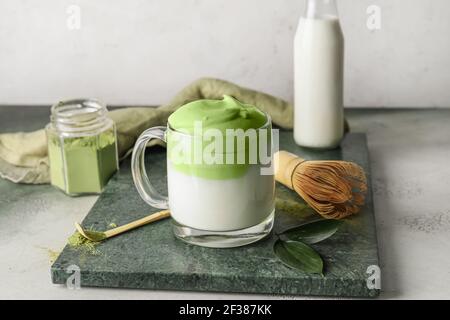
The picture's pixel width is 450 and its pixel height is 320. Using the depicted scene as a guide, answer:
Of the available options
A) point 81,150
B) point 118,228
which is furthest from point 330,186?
point 81,150

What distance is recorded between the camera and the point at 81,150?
1319 mm

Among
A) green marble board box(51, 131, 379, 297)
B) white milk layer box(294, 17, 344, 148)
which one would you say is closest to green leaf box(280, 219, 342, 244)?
green marble board box(51, 131, 379, 297)

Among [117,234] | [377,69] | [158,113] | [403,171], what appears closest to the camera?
[117,234]

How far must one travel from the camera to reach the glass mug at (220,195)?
1032 millimetres

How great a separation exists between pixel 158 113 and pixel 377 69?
502 mm

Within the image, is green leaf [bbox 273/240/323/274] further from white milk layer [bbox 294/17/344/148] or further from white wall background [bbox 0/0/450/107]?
white wall background [bbox 0/0/450/107]

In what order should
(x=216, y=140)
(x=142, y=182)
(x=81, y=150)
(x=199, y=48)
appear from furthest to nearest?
(x=199, y=48), (x=81, y=150), (x=142, y=182), (x=216, y=140)

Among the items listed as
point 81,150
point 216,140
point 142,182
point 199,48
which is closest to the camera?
point 216,140

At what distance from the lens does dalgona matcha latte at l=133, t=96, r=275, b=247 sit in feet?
3.35

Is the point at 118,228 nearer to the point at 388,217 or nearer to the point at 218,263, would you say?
the point at 218,263

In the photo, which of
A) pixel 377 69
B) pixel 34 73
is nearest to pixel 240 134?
pixel 377 69

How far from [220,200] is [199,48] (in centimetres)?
75

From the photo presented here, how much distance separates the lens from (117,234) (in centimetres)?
112
